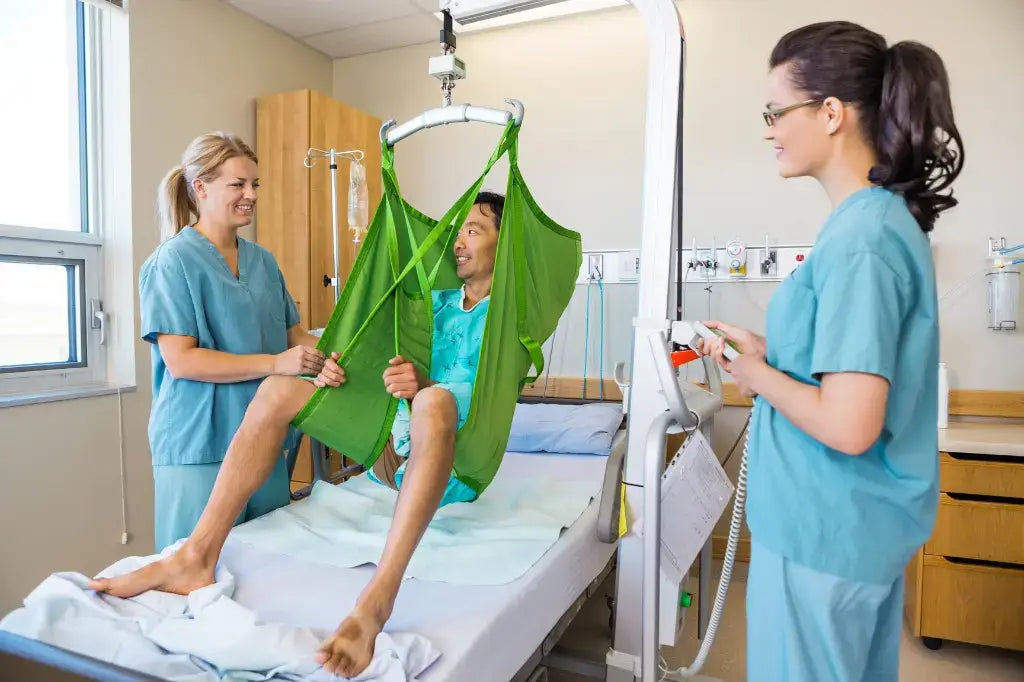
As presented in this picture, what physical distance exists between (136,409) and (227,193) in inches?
52.7

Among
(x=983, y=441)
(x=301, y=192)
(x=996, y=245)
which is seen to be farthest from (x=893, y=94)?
(x=301, y=192)

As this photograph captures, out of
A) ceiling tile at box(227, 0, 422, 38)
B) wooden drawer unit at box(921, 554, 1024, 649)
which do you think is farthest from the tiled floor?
ceiling tile at box(227, 0, 422, 38)

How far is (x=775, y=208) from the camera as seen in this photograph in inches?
117

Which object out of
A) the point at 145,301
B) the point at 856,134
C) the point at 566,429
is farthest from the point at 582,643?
the point at 856,134

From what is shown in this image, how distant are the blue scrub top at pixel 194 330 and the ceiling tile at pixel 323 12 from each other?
1778 millimetres

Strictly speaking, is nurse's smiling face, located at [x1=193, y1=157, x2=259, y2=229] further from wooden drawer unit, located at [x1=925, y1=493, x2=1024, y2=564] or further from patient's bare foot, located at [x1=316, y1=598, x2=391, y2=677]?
wooden drawer unit, located at [x1=925, y1=493, x2=1024, y2=564]

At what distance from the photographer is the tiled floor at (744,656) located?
2188 mm

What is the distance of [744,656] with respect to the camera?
2.29 metres

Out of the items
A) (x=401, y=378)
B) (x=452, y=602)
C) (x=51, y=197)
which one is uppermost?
(x=51, y=197)

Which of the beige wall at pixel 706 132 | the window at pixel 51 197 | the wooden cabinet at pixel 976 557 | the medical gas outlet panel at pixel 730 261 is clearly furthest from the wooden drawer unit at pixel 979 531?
the window at pixel 51 197

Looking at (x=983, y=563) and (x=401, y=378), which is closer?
(x=401, y=378)

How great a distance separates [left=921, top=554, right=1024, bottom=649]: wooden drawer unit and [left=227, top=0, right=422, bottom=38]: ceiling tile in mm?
3053

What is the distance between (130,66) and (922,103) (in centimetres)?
283

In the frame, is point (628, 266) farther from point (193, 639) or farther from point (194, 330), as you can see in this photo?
point (193, 639)
